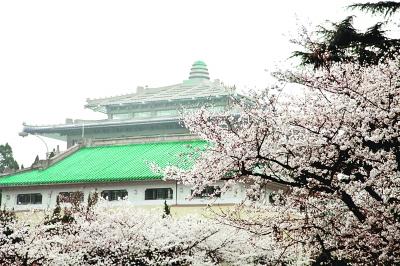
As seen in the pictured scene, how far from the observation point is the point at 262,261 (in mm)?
22734

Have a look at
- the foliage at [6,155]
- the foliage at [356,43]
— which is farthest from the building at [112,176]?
the foliage at [6,155]

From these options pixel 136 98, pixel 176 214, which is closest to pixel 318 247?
pixel 176 214

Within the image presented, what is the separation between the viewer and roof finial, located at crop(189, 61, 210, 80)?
227 feet

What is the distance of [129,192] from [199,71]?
39.7 meters

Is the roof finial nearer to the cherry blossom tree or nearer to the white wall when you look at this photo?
the white wall

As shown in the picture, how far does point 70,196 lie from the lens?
32.7 meters

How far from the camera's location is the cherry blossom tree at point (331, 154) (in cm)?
→ 1093

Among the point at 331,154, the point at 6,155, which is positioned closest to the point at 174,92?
the point at 6,155

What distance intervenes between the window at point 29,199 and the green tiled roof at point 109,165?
0.87m

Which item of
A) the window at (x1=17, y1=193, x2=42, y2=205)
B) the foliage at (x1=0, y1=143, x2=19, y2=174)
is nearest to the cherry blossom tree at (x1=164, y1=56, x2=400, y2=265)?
the window at (x1=17, y1=193, x2=42, y2=205)

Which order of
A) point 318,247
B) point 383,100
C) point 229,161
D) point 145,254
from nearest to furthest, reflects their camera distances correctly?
point 383,100 < point 229,161 < point 318,247 < point 145,254

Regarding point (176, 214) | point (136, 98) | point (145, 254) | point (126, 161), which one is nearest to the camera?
point (145, 254)

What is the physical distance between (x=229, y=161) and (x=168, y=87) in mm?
54161

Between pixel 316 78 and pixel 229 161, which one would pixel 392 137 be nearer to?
pixel 316 78
